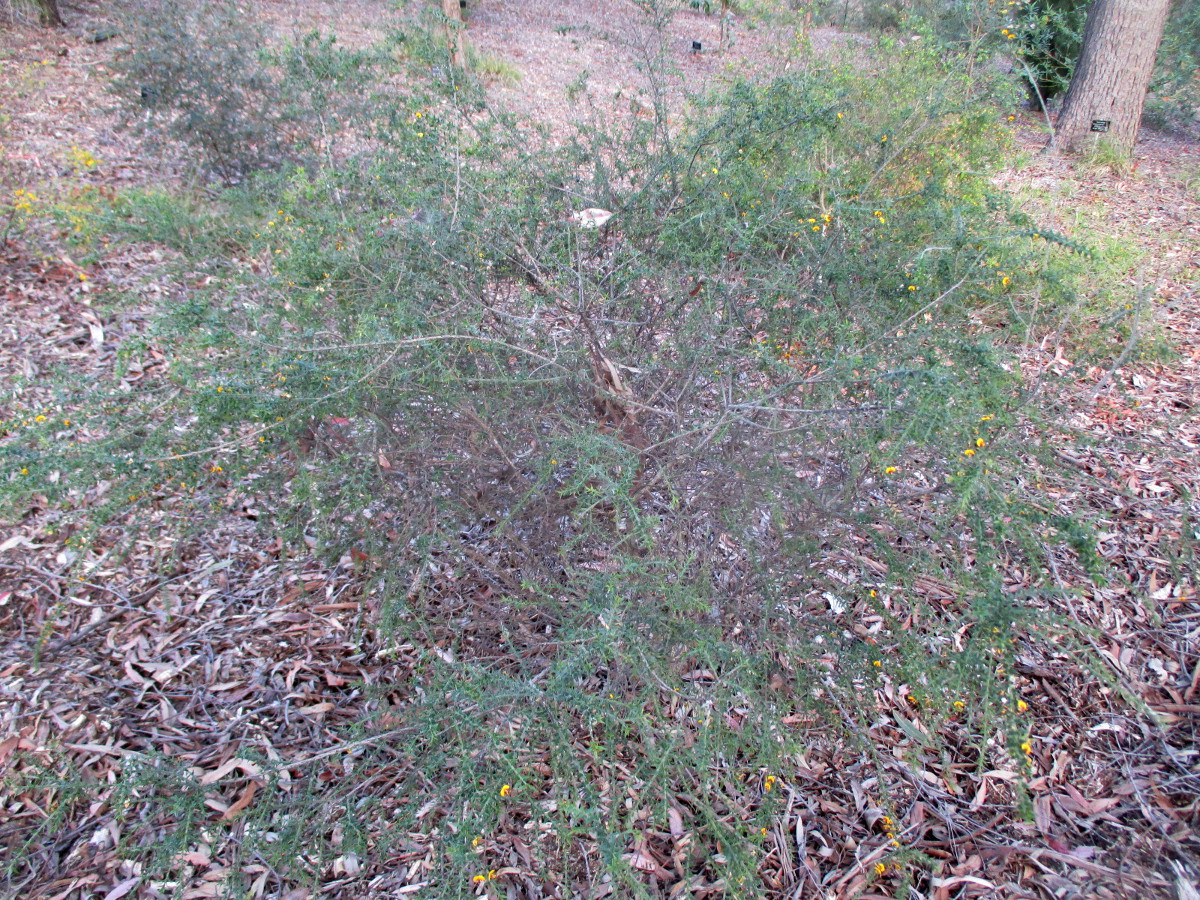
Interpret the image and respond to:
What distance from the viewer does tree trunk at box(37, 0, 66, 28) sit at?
7.66m

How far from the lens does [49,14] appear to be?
7750 millimetres

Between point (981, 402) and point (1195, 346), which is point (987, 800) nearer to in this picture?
point (981, 402)

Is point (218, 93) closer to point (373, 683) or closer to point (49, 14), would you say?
point (373, 683)

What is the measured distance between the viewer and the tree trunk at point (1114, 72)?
7008mm

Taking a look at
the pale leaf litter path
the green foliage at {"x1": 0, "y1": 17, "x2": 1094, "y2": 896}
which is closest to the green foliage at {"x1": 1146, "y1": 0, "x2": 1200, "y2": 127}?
the pale leaf litter path

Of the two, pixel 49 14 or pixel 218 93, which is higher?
pixel 49 14

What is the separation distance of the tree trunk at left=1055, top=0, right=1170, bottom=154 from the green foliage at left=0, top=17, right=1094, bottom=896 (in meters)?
5.98

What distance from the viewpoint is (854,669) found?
2205 mm

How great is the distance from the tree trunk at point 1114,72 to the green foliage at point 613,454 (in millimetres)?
5977

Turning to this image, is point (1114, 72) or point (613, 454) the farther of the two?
point (1114, 72)

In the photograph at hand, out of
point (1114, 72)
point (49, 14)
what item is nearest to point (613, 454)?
point (1114, 72)

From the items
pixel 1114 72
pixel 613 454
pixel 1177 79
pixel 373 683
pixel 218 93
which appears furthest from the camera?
pixel 1177 79

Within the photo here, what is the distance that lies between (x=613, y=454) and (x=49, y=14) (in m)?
9.60

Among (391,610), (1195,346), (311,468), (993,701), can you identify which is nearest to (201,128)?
(311,468)
